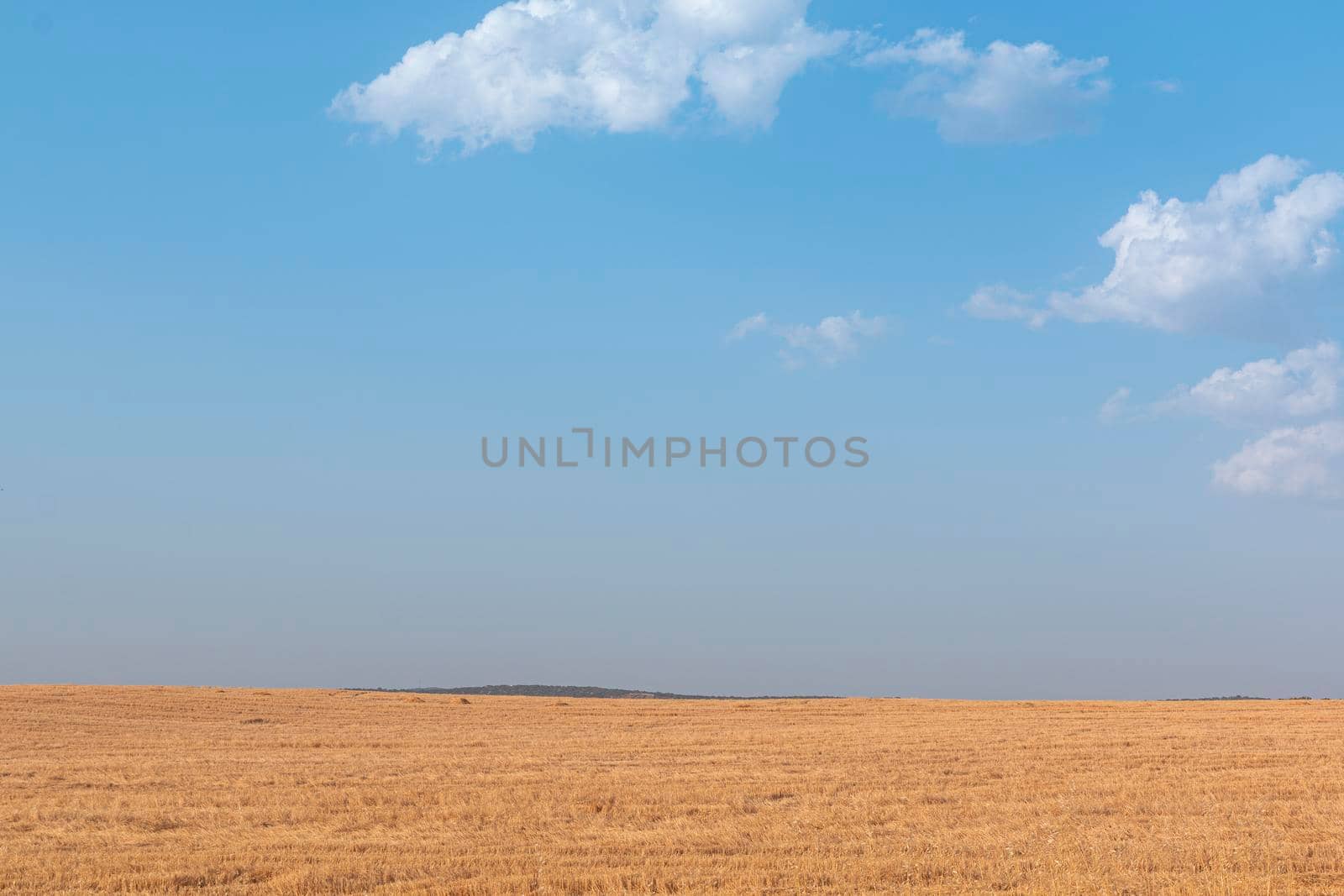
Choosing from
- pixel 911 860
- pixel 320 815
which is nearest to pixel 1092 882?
pixel 911 860

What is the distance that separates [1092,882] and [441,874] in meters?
6.12

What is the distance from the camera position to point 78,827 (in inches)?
607

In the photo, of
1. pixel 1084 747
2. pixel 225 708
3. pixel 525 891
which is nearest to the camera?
pixel 525 891

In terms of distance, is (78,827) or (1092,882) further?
(78,827)

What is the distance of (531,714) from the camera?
42656mm

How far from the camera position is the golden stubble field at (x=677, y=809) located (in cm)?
1198

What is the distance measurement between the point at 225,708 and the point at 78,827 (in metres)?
27.7

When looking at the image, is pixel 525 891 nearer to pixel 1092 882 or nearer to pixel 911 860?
pixel 911 860

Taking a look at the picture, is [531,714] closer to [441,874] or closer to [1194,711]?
[1194,711]

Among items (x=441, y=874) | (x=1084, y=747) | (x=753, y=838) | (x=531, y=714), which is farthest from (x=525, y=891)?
(x=531, y=714)

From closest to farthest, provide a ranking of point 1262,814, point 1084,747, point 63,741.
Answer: point 1262,814 < point 1084,747 < point 63,741

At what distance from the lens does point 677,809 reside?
17.1 meters

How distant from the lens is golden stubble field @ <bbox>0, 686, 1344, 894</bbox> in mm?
11984

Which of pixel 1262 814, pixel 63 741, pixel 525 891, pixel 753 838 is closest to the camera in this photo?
pixel 525 891
